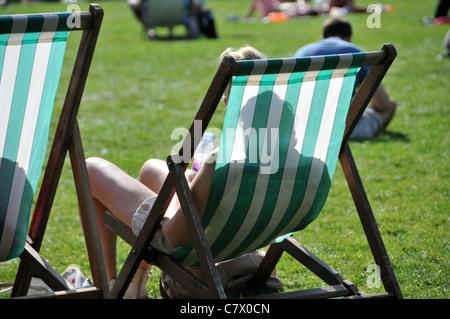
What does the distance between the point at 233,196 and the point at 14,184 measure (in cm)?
82

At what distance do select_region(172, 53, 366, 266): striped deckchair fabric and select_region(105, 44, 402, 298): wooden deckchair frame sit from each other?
0.07 metres

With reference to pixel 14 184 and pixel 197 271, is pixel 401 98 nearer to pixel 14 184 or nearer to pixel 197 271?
pixel 197 271

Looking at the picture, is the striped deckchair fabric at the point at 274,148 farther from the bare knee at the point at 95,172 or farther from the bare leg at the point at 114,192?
the bare knee at the point at 95,172

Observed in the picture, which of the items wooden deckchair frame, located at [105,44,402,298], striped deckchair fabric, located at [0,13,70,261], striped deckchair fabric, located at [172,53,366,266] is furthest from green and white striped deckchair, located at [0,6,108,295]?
striped deckchair fabric, located at [172,53,366,266]

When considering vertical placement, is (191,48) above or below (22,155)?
below

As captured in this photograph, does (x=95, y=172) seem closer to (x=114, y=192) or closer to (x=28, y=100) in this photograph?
(x=114, y=192)

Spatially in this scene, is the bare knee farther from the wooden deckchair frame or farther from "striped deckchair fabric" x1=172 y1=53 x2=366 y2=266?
"striped deckchair fabric" x1=172 y1=53 x2=366 y2=266

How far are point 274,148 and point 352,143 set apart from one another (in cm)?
372

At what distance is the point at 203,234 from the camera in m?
2.45

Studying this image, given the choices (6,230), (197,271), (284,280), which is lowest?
(284,280)
